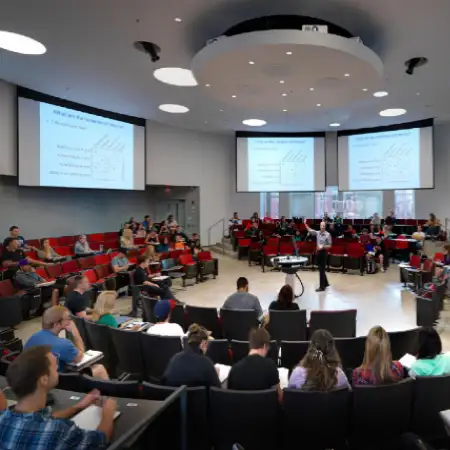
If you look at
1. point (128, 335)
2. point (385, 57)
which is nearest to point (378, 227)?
point (385, 57)

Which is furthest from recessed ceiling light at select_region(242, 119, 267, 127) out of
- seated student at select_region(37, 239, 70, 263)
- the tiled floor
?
seated student at select_region(37, 239, 70, 263)

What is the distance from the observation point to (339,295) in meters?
9.11

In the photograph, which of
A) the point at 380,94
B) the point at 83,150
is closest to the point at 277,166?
the point at 380,94

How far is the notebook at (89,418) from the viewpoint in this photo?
2.03 m

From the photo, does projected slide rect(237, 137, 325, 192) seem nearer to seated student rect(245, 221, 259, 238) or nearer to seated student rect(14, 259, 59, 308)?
seated student rect(245, 221, 259, 238)

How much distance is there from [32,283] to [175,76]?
6170 millimetres

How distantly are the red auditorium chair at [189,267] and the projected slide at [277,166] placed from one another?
22.7 feet

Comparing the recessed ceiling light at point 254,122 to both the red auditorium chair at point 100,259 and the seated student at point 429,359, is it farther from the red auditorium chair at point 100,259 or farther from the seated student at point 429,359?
the seated student at point 429,359

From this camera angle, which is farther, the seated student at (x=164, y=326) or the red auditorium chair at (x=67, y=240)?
the red auditorium chair at (x=67, y=240)

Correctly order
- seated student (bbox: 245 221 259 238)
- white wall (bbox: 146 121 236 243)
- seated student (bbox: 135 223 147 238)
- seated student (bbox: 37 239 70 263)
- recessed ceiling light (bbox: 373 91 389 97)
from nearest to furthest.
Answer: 1. seated student (bbox: 37 239 70 263)
2. recessed ceiling light (bbox: 373 91 389 97)
3. seated student (bbox: 135 223 147 238)
4. seated student (bbox: 245 221 259 238)
5. white wall (bbox: 146 121 236 243)

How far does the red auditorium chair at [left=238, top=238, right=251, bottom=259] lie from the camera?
14500 mm

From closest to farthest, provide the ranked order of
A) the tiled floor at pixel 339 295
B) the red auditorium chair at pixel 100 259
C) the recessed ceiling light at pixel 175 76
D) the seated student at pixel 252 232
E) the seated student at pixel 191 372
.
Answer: the seated student at pixel 191 372 < the tiled floor at pixel 339 295 < the recessed ceiling light at pixel 175 76 < the red auditorium chair at pixel 100 259 < the seated student at pixel 252 232

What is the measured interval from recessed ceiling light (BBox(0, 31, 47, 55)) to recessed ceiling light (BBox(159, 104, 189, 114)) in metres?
5.17

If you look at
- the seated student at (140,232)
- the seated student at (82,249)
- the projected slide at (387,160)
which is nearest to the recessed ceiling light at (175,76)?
the seated student at (82,249)
